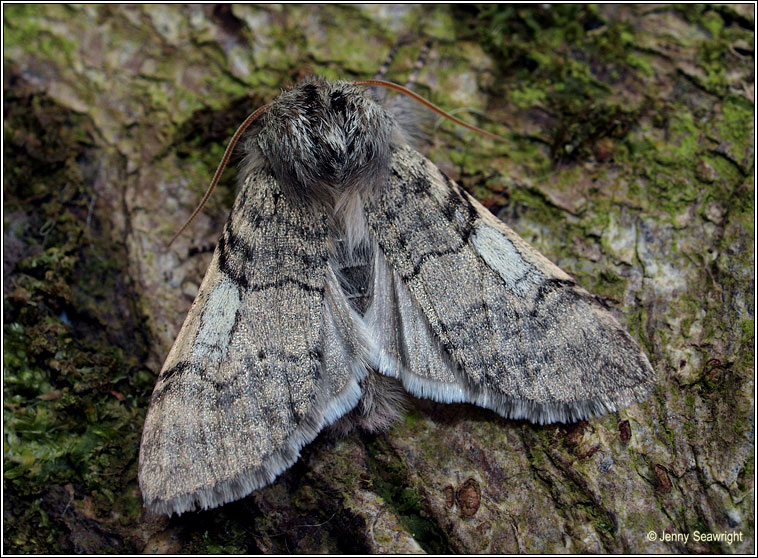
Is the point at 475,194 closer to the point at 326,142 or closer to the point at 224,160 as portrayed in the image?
the point at 326,142

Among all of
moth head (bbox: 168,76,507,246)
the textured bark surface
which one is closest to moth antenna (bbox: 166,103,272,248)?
moth head (bbox: 168,76,507,246)

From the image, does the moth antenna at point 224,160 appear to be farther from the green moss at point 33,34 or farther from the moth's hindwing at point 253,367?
the green moss at point 33,34

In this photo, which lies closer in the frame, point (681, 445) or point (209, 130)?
point (681, 445)

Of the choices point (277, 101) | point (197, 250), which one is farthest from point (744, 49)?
point (197, 250)

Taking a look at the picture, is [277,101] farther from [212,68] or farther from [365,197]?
[212,68]

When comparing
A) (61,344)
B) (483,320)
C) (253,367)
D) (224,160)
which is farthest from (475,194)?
(61,344)

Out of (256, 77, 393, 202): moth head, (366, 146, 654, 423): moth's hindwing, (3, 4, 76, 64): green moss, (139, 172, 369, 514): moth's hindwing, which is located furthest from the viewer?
(3, 4, 76, 64): green moss

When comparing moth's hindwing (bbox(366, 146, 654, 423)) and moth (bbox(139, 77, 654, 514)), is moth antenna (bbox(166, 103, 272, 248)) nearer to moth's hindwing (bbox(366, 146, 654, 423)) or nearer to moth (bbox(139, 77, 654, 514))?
moth (bbox(139, 77, 654, 514))
